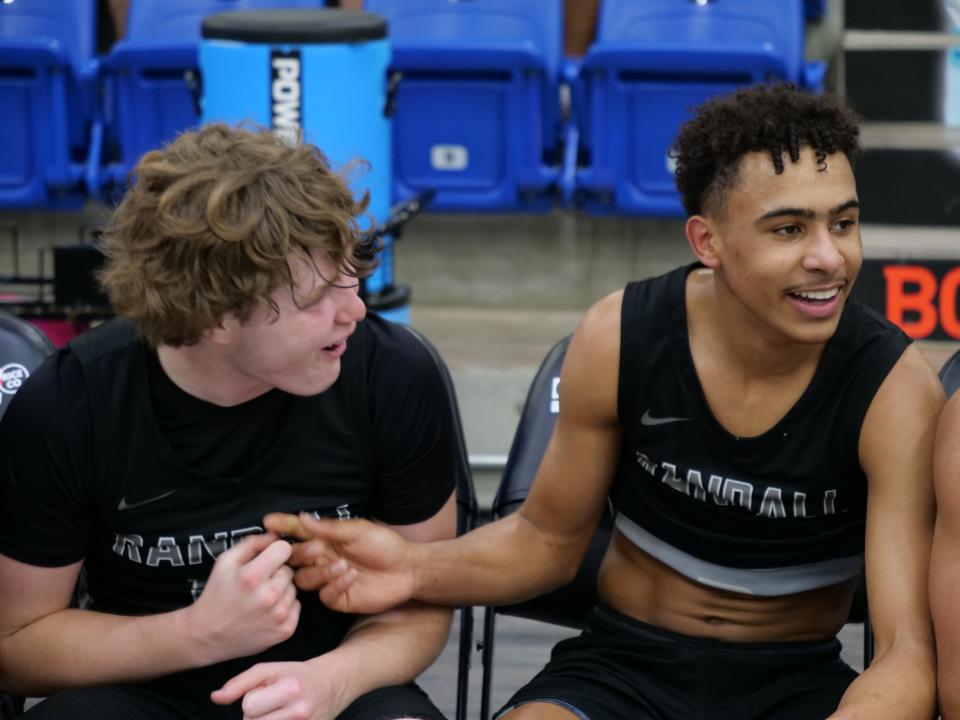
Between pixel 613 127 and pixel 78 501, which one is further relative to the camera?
pixel 613 127

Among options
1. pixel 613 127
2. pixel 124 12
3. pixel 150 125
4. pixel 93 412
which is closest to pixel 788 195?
pixel 93 412

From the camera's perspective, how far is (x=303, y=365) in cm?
221

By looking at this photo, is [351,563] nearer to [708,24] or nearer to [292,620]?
[292,620]

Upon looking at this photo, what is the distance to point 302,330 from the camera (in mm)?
2186

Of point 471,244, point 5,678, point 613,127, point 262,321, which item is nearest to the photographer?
point 262,321

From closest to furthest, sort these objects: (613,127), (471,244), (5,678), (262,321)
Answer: (262,321) < (5,678) < (613,127) < (471,244)

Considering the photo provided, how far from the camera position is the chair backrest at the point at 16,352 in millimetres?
2688

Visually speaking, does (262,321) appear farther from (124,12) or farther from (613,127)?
(124,12)

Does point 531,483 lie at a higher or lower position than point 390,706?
higher

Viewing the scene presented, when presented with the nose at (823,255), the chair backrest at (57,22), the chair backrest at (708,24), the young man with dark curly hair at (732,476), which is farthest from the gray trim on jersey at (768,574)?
the chair backrest at (57,22)

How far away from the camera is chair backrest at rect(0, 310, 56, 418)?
2.69m

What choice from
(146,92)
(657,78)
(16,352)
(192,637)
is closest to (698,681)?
(192,637)

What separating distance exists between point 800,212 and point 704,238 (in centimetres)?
18

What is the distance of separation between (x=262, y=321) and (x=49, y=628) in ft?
1.87
